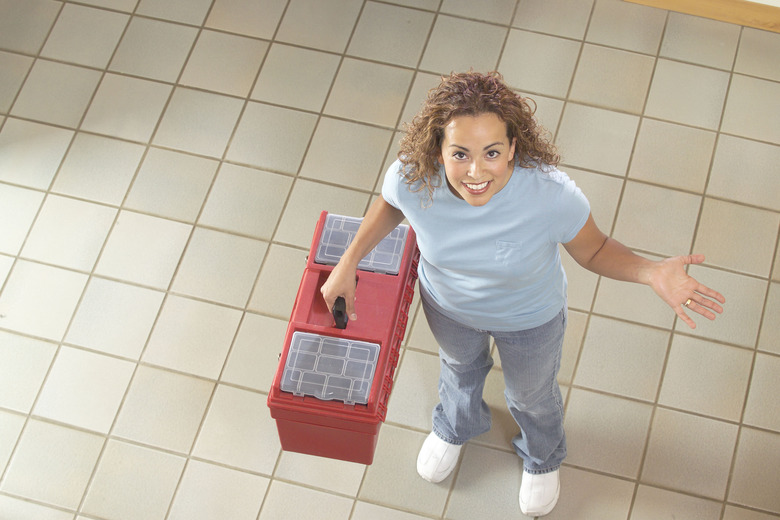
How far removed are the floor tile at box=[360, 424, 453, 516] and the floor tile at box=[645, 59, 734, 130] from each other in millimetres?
1462

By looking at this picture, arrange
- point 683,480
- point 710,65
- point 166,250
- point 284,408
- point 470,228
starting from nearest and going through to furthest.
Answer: point 470,228 → point 284,408 → point 683,480 → point 166,250 → point 710,65

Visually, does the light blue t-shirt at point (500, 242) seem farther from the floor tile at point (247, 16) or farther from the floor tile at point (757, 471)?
the floor tile at point (247, 16)

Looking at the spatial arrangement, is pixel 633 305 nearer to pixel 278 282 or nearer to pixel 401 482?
pixel 401 482

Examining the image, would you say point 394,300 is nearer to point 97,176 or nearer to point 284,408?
point 284,408

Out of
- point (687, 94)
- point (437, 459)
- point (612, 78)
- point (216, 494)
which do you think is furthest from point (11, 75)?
point (687, 94)

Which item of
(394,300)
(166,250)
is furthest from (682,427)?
(166,250)

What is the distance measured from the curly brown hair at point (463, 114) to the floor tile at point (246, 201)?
→ 1245 millimetres

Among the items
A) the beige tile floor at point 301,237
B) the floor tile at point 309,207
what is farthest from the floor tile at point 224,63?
the floor tile at point 309,207

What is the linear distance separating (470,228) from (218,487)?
1.26m

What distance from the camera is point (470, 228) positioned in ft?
4.55

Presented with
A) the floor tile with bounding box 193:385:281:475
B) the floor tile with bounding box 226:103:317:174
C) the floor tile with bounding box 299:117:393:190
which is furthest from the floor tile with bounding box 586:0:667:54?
the floor tile with bounding box 193:385:281:475

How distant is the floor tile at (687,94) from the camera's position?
2662 mm

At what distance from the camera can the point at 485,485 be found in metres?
2.17

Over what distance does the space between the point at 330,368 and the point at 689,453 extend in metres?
1.21
